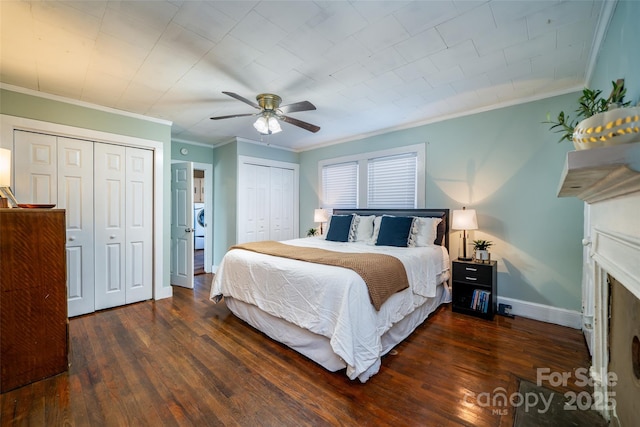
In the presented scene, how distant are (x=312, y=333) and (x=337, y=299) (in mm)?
444

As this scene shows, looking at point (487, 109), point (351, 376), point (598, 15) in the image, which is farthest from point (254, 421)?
point (487, 109)

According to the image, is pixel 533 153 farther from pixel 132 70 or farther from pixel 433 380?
pixel 132 70

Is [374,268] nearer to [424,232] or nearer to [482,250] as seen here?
[424,232]

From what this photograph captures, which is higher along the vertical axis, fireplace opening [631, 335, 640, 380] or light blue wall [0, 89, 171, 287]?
light blue wall [0, 89, 171, 287]

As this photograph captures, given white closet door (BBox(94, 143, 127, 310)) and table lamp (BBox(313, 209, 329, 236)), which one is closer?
white closet door (BBox(94, 143, 127, 310))

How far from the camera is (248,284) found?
9.10 feet

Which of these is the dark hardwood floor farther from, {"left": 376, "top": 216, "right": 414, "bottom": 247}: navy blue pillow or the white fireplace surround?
{"left": 376, "top": 216, "right": 414, "bottom": 247}: navy blue pillow

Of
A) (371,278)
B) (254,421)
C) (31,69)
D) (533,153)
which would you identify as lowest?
(254,421)

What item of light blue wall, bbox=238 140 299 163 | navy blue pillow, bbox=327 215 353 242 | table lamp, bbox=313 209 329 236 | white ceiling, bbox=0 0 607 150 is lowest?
navy blue pillow, bbox=327 215 353 242

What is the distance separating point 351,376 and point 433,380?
63 centimetres

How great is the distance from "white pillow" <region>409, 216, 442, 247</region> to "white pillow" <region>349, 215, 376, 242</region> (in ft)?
2.17

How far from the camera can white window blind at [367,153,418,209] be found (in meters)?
4.09

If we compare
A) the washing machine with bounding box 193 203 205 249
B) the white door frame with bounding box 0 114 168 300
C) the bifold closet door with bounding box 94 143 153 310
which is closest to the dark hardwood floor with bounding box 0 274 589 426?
the bifold closet door with bounding box 94 143 153 310

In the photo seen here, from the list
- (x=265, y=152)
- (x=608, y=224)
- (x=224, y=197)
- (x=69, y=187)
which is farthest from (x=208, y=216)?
(x=608, y=224)
